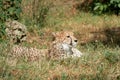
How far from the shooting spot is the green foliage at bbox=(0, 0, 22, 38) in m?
7.82

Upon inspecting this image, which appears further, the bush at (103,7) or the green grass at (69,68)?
the bush at (103,7)

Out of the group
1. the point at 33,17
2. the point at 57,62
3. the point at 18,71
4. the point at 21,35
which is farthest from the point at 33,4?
the point at 18,71

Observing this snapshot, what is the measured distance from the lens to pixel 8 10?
825cm

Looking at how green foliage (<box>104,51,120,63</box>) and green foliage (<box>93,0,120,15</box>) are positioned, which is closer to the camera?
green foliage (<box>104,51,120,63</box>)

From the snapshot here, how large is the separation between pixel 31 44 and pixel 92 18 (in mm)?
2742

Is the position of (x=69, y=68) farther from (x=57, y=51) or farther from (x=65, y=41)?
(x=65, y=41)

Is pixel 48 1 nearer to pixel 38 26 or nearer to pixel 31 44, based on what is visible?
pixel 38 26

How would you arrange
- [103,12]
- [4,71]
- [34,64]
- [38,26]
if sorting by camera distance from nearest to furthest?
1. [4,71]
2. [34,64]
3. [38,26]
4. [103,12]

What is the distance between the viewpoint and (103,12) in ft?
35.7

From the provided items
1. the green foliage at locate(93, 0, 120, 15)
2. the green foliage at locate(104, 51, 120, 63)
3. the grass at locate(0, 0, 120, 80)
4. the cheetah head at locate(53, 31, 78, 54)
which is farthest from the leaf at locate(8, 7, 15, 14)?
the green foliage at locate(93, 0, 120, 15)

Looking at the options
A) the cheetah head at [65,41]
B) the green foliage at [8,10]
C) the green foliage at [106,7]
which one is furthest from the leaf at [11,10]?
the green foliage at [106,7]

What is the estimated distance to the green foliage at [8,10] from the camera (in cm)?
782

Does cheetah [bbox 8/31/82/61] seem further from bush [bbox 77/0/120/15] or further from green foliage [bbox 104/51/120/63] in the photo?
bush [bbox 77/0/120/15]

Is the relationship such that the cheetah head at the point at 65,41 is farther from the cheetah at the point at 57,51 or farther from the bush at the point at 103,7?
the bush at the point at 103,7
